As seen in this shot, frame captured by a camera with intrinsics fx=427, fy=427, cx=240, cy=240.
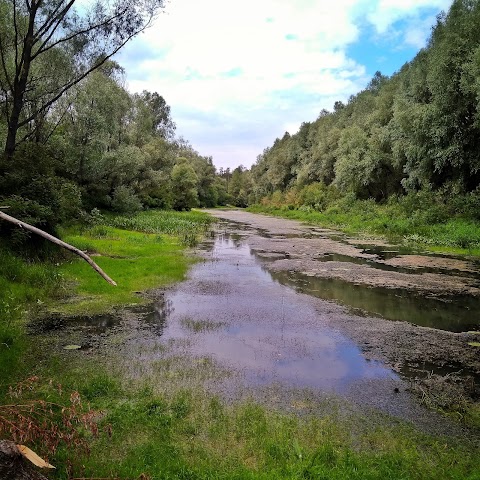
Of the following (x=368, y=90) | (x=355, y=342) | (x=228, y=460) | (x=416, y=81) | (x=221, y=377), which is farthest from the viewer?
(x=368, y=90)

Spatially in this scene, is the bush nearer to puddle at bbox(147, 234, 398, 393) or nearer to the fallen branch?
puddle at bbox(147, 234, 398, 393)

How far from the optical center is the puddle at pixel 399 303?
40.8 ft

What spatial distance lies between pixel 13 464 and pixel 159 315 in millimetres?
8970

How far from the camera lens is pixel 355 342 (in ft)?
34.6

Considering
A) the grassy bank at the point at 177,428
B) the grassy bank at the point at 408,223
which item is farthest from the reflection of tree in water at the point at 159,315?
the grassy bank at the point at 408,223

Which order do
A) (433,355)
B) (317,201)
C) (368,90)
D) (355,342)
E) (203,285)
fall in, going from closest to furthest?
(433,355), (355,342), (203,285), (317,201), (368,90)

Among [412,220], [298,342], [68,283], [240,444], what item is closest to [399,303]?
[298,342]

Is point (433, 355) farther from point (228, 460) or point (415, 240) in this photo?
point (415, 240)

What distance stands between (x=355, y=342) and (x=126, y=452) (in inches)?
Result: 260

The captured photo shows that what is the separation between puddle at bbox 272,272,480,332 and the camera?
12450 millimetres

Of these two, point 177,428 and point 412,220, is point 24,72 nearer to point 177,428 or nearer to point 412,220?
point 177,428

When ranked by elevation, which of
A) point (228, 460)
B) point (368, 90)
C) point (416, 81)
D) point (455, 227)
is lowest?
point (228, 460)

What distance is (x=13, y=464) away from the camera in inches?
131

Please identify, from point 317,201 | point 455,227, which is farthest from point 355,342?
point 317,201
